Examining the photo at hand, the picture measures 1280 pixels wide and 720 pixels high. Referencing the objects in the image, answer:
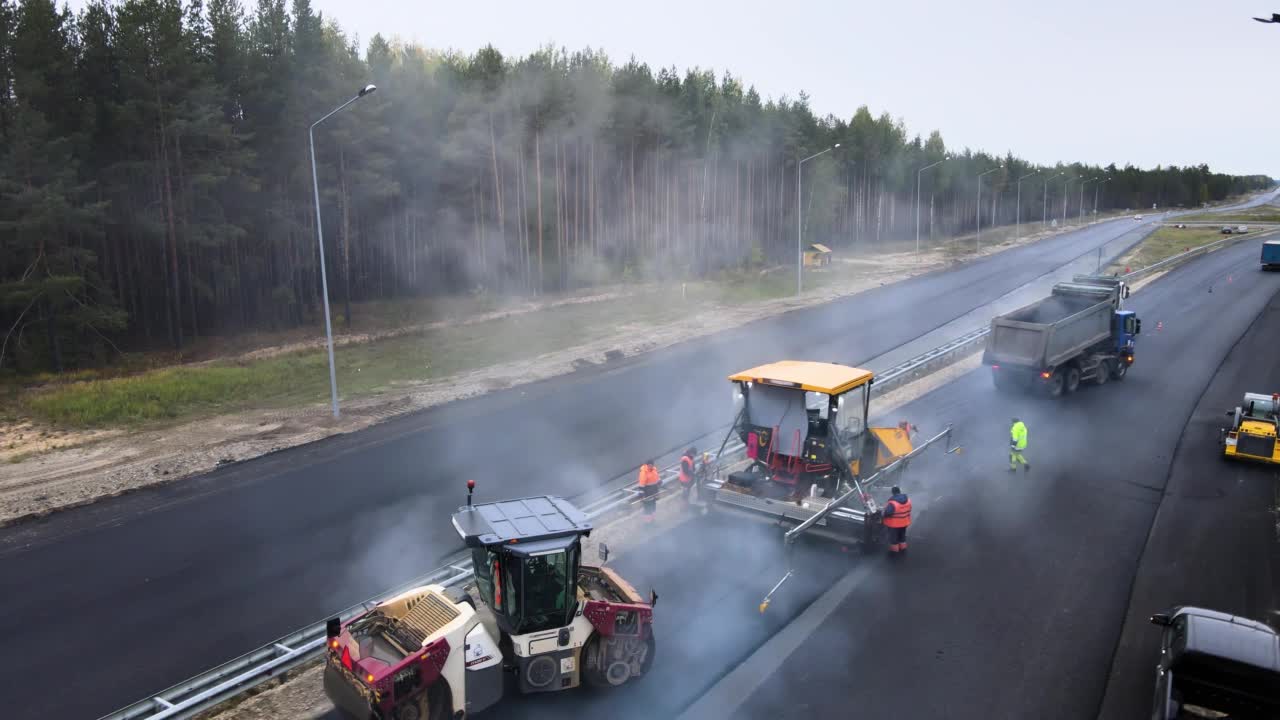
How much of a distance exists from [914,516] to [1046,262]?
140ft

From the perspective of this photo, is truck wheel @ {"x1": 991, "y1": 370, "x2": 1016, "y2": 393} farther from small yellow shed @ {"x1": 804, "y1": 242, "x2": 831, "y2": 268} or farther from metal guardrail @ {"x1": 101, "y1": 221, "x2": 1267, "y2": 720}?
small yellow shed @ {"x1": 804, "y1": 242, "x2": 831, "y2": 268}

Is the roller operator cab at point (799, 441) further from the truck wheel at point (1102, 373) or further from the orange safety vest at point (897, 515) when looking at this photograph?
the truck wheel at point (1102, 373)

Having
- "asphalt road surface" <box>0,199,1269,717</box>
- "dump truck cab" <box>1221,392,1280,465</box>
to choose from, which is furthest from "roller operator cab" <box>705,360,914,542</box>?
"dump truck cab" <box>1221,392,1280,465</box>

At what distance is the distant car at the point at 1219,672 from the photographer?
25.0ft

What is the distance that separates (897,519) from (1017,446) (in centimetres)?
516

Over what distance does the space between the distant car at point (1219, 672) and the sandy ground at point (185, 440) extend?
54.8 ft

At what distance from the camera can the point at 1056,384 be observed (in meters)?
21.4

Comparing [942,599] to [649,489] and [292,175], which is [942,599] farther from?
[292,175]

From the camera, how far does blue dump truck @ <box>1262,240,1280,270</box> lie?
42344 mm

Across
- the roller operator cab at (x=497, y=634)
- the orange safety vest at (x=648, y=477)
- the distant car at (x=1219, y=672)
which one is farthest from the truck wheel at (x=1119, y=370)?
the roller operator cab at (x=497, y=634)

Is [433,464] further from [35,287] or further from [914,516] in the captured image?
[35,287]

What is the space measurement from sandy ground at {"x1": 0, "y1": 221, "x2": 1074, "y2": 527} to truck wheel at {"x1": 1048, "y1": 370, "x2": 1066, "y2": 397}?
41.4ft

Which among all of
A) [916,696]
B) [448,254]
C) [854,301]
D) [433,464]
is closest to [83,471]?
[433,464]

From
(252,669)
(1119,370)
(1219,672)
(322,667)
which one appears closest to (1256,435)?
(1119,370)
